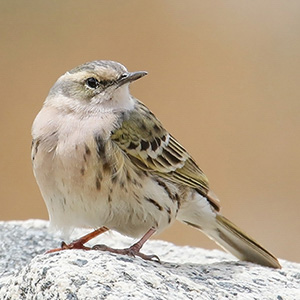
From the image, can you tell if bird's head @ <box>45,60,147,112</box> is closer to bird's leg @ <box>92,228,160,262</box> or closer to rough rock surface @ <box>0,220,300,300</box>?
bird's leg @ <box>92,228,160,262</box>

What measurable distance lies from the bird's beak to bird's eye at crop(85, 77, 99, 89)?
11 centimetres

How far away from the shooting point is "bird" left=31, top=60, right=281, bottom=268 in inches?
143

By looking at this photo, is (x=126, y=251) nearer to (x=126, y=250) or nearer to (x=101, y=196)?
(x=126, y=250)

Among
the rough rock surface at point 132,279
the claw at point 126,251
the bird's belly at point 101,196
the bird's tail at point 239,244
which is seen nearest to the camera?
the rough rock surface at point 132,279

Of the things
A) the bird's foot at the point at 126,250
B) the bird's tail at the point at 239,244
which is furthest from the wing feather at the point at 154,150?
the bird's foot at the point at 126,250

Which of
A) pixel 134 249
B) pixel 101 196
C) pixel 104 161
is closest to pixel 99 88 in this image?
pixel 104 161

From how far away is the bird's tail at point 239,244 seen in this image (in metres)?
4.21

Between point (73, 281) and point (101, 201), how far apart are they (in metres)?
0.68

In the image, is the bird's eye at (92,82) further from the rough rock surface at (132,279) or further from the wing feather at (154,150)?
the rough rock surface at (132,279)

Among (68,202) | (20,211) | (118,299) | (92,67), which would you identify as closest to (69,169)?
(68,202)

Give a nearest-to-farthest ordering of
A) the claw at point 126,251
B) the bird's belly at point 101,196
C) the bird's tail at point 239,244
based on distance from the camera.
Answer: the claw at point 126,251 < the bird's belly at point 101,196 < the bird's tail at point 239,244

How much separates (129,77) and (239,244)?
1.14 metres

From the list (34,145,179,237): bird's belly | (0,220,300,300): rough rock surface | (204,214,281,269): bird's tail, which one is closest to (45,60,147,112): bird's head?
(34,145,179,237): bird's belly

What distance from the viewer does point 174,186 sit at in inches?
158
